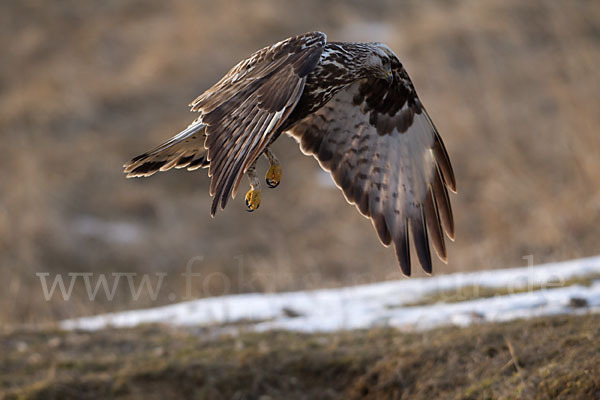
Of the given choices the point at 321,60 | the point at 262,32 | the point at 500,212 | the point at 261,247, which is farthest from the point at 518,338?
the point at 262,32

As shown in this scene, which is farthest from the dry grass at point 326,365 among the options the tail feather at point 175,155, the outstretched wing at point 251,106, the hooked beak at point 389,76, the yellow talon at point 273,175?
the outstretched wing at point 251,106

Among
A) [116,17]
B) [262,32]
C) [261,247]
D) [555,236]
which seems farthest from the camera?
[116,17]

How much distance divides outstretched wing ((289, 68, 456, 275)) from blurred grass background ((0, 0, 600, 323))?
4409 millimetres

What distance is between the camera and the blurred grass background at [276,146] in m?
12.7

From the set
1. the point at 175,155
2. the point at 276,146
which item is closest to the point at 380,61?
the point at 175,155

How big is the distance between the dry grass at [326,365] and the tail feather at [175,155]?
5.19 ft

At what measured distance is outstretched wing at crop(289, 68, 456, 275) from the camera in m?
5.24

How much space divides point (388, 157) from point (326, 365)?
4.84 feet

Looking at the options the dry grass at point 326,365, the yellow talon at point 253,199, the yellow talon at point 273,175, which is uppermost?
the yellow talon at point 273,175

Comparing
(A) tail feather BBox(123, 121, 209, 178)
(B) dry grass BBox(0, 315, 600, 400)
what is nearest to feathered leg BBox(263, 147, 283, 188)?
(A) tail feather BBox(123, 121, 209, 178)

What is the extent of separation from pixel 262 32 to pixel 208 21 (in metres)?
1.69

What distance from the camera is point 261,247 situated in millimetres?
14773

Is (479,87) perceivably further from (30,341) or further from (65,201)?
(30,341)

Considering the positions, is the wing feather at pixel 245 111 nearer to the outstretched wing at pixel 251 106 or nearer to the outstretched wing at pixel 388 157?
the outstretched wing at pixel 251 106
